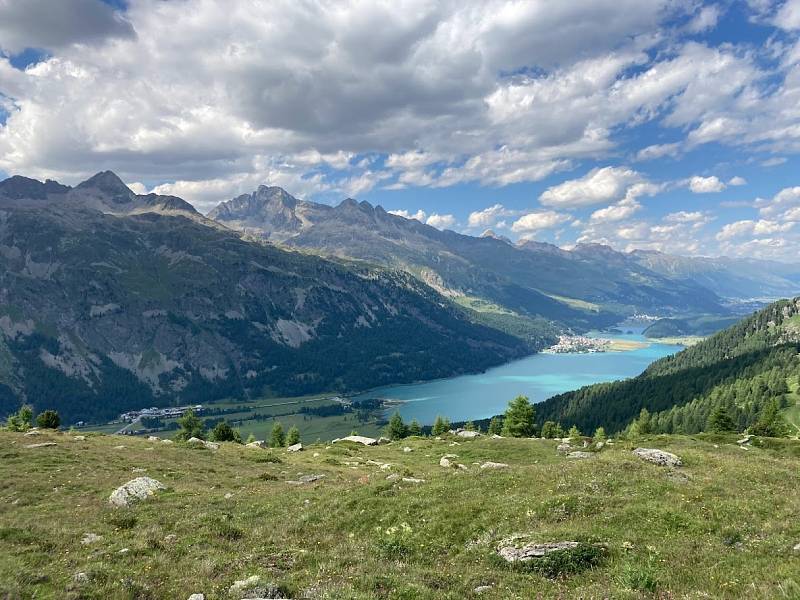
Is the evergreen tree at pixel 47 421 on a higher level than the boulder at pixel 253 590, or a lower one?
lower

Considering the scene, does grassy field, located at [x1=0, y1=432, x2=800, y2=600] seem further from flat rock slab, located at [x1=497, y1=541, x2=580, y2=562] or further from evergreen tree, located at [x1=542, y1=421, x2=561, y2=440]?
evergreen tree, located at [x1=542, y1=421, x2=561, y2=440]

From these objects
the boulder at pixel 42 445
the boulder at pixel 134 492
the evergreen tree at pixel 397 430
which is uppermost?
the boulder at pixel 134 492

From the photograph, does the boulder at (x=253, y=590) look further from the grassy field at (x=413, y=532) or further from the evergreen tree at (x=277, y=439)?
the evergreen tree at (x=277, y=439)

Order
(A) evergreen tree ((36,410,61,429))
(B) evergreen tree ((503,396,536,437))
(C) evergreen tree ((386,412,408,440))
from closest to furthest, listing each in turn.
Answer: (A) evergreen tree ((36,410,61,429))
(B) evergreen tree ((503,396,536,437))
(C) evergreen tree ((386,412,408,440))

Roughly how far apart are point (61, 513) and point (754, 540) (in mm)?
36482

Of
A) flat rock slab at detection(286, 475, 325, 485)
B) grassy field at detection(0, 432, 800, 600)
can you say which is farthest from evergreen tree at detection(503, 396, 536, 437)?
flat rock slab at detection(286, 475, 325, 485)

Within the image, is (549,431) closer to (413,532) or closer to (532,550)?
(413,532)

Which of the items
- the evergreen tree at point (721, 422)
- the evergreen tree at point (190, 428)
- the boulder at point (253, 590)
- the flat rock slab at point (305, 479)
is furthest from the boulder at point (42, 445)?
the evergreen tree at point (721, 422)

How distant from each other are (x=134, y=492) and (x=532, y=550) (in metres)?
27.6

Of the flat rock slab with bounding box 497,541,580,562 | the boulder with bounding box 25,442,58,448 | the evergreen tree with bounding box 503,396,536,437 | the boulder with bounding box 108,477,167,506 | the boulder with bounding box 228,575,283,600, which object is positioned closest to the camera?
the boulder with bounding box 228,575,283,600

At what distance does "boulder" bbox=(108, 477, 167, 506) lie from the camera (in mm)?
31225

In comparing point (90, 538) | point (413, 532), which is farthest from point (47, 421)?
point (413, 532)

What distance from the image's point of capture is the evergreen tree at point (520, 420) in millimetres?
96938

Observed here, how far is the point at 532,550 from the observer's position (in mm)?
18125
